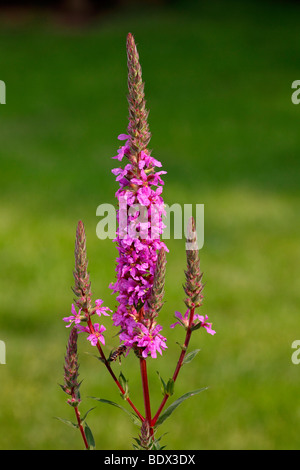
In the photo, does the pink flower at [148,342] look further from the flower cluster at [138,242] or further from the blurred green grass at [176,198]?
the blurred green grass at [176,198]

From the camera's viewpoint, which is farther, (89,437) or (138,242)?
(89,437)

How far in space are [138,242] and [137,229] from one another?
0.04 m

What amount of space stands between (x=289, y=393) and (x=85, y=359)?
7.05 feet

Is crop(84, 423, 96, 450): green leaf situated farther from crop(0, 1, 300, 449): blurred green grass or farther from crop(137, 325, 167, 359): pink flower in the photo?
crop(0, 1, 300, 449): blurred green grass

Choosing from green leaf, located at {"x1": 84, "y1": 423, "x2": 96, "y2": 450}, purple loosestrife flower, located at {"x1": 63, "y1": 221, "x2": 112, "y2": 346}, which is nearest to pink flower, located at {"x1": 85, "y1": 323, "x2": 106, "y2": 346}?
purple loosestrife flower, located at {"x1": 63, "y1": 221, "x2": 112, "y2": 346}

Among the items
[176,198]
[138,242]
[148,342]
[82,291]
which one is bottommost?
[148,342]

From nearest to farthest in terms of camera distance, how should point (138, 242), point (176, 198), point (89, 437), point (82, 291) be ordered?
point (138, 242) < point (82, 291) < point (89, 437) < point (176, 198)

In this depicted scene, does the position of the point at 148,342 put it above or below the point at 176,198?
below

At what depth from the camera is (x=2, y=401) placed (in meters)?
6.01

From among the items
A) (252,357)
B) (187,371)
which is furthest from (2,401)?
(252,357)

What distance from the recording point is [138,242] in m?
1.76

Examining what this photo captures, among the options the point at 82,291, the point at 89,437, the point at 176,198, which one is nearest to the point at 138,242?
the point at 82,291

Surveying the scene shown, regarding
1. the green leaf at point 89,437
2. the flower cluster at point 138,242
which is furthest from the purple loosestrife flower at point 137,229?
the green leaf at point 89,437

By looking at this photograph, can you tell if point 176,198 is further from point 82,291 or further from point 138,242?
point 138,242
